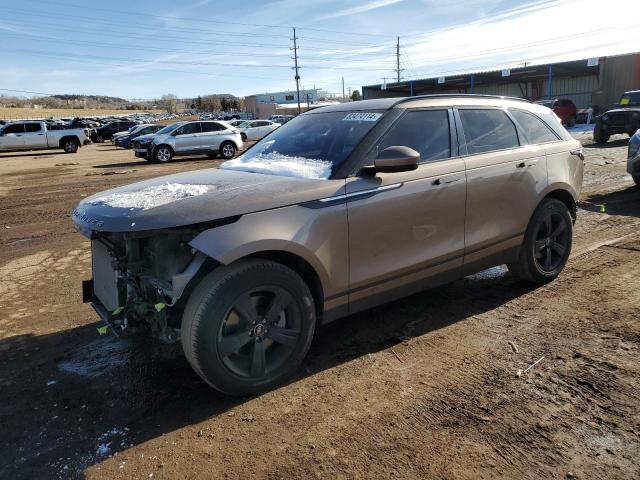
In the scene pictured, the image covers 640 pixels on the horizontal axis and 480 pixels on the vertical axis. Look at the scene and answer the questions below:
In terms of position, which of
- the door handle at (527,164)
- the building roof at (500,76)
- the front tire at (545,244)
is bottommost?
the front tire at (545,244)

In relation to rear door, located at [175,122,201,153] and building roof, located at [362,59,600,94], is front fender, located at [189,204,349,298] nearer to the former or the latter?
rear door, located at [175,122,201,153]

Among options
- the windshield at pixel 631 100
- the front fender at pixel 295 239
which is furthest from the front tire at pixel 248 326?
the windshield at pixel 631 100

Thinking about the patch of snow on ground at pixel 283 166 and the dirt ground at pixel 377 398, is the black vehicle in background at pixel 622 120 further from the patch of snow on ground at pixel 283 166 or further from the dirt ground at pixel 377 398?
the patch of snow on ground at pixel 283 166

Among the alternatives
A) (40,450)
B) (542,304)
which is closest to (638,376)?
(542,304)

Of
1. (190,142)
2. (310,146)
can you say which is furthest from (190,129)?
(310,146)

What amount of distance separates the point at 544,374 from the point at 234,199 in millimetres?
2295

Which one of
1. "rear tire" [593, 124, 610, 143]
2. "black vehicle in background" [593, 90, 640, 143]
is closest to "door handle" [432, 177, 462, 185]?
"black vehicle in background" [593, 90, 640, 143]

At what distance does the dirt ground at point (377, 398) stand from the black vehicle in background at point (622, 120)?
15.0 m

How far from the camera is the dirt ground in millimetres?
2607

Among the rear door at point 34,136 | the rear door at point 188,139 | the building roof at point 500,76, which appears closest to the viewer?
the rear door at point 188,139

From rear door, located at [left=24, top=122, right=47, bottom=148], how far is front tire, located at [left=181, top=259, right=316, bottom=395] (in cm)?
3108

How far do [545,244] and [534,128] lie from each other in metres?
1.13

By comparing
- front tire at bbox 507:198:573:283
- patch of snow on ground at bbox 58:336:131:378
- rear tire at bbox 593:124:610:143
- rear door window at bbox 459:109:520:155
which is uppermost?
rear door window at bbox 459:109:520:155

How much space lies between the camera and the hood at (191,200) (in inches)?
115
